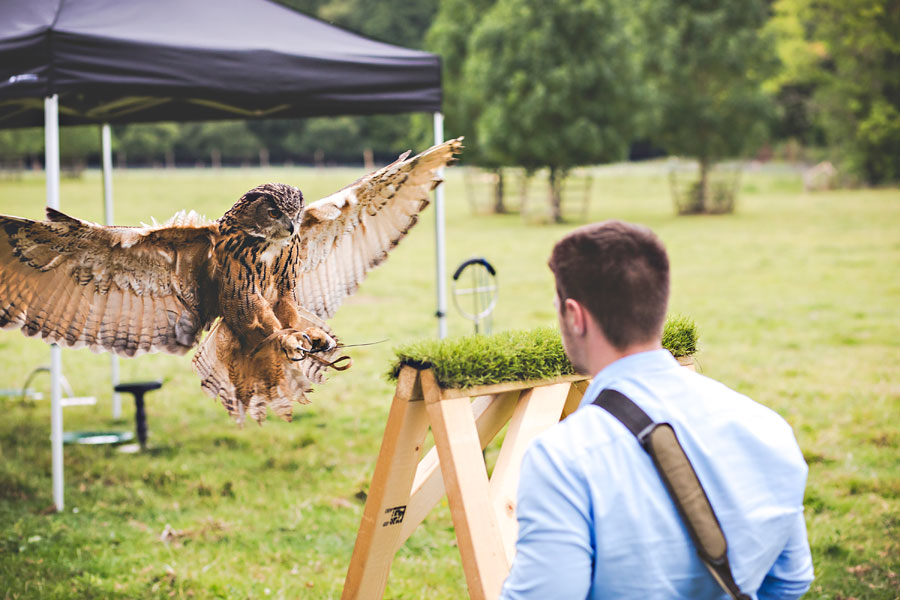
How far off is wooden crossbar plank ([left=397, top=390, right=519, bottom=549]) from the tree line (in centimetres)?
1274

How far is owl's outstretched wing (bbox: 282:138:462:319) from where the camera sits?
2713 mm

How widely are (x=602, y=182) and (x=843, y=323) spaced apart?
27940 mm

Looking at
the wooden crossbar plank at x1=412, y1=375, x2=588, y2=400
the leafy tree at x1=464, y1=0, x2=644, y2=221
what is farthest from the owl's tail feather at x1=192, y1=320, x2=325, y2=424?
the leafy tree at x1=464, y1=0, x2=644, y2=221

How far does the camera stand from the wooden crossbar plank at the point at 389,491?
8.06 feet

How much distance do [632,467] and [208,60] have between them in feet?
12.1

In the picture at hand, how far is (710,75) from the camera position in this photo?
1137 inches

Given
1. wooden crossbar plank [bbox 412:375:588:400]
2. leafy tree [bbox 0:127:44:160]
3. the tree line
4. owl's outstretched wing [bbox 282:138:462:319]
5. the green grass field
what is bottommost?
the green grass field

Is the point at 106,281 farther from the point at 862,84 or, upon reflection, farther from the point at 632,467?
the point at 862,84

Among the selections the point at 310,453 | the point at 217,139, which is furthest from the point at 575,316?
the point at 217,139

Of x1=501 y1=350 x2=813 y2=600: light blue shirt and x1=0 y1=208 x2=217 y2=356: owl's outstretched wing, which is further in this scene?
x1=0 y1=208 x2=217 y2=356: owl's outstretched wing

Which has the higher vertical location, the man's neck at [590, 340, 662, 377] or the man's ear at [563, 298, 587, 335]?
the man's ear at [563, 298, 587, 335]

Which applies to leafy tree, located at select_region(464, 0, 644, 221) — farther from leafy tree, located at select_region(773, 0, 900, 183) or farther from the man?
the man

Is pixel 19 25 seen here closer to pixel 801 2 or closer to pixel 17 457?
pixel 17 457

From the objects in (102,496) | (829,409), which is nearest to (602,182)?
(829,409)
